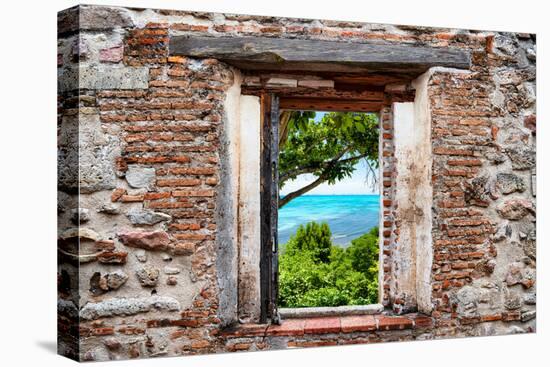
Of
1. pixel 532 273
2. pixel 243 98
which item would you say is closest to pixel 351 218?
pixel 532 273

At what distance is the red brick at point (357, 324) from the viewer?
520 cm

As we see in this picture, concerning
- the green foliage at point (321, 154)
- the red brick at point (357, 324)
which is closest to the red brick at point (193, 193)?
the red brick at point (357, 324)

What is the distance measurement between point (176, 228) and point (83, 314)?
31.8 inches

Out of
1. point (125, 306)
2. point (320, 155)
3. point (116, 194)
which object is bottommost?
point (125, 306)

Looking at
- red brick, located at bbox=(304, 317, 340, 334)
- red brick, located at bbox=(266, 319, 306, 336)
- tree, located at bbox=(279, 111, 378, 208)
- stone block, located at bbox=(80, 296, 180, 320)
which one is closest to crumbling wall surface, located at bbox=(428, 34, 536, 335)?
red brick, located at bbox=(304, 317, 340, 334)

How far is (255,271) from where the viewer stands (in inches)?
203

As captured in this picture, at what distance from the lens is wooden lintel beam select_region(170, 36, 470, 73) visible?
4871 millimetres

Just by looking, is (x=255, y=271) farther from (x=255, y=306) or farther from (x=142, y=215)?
(x=142, y=215)

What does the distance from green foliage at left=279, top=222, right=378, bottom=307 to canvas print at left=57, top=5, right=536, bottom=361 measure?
132cm

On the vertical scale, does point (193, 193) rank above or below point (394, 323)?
above

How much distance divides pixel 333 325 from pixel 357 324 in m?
0.18

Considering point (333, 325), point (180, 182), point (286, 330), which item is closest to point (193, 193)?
point (180, 182)

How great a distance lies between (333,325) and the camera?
519cm

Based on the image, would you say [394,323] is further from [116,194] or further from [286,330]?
[116,194]
